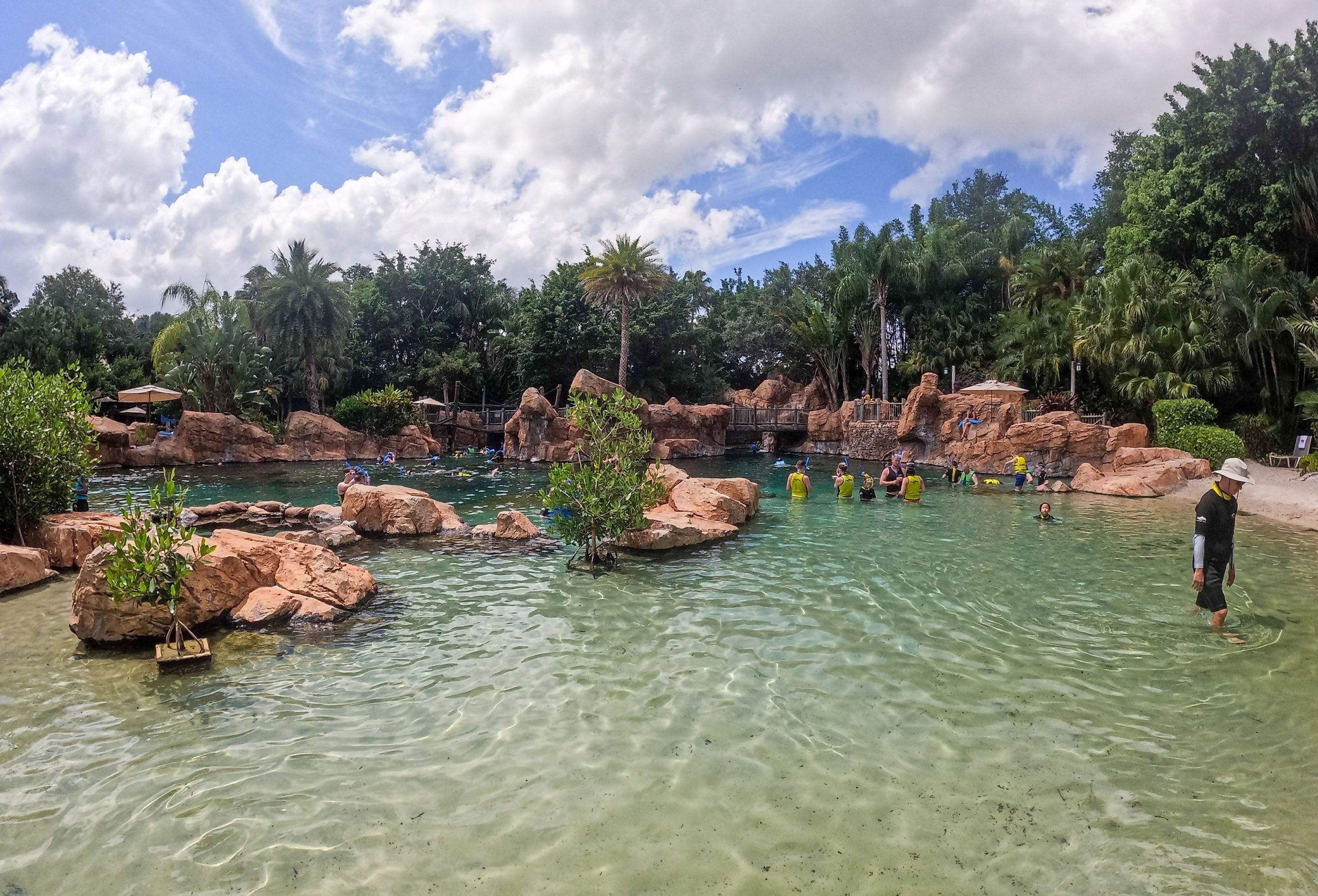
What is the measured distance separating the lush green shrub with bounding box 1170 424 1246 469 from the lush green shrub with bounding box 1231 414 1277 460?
5.05 ft

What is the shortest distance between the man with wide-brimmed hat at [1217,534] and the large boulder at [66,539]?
12.8 metres

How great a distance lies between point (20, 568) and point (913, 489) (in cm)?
1646

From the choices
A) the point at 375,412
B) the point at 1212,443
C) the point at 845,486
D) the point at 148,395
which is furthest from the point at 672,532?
the point at 148,395

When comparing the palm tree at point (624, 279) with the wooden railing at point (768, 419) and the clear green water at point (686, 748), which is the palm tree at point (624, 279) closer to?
the wooden railing at point (768, 419)

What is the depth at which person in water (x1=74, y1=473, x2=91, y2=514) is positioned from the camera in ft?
38.4

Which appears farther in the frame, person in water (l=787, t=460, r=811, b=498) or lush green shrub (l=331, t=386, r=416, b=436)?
lush green shrub (l=331, t=386, r=416, b=436)

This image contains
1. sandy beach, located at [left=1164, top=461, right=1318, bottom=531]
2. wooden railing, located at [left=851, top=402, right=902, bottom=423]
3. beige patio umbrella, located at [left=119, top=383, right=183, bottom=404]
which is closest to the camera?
sandy beach, located at [left=1164, top=461, right=1318, bottom=531]

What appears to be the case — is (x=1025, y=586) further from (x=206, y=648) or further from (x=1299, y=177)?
(x=1299, y=177)

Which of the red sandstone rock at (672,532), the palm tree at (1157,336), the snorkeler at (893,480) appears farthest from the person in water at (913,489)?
the palm tree at (1157,336)

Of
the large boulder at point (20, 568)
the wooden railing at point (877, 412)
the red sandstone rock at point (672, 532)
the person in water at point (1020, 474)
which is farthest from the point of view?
the wooden railing at point (877, 412)

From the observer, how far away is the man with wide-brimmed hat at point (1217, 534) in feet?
21.4

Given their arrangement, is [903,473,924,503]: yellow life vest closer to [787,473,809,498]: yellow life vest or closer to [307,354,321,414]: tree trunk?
[787,473,809,498]: yellow life vest

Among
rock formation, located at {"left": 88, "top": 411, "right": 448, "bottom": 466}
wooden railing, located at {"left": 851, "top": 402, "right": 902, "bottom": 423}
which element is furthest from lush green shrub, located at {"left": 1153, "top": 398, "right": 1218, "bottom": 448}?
rock formation, located at {"left": 88, "top": 411, "right": 448, "bottom": 466}

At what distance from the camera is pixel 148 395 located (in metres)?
31.5
